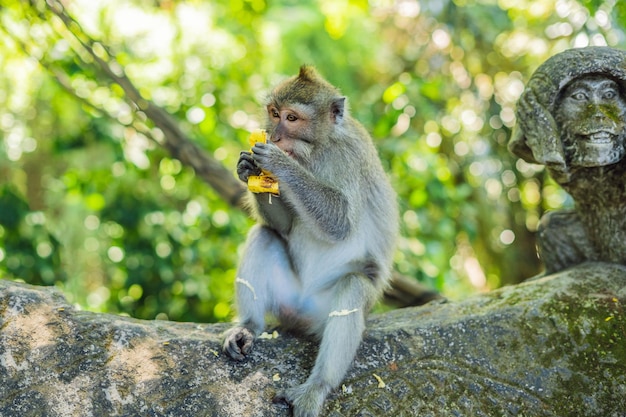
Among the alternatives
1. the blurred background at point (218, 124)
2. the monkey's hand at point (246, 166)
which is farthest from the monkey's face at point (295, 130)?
the blurred background at point (218, 124)

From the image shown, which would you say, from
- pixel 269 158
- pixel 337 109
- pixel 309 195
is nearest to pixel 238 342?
pixel 309 195

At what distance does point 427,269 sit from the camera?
23.2 ft

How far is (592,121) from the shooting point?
144 inches

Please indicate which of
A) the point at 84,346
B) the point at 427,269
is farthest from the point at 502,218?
the point at 84,346

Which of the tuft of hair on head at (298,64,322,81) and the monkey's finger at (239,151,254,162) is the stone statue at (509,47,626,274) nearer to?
the tuft of hair on head at (298,64,322,81)

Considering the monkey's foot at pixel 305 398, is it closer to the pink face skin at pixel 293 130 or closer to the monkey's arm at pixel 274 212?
the monkey's arm at pixel 274 212

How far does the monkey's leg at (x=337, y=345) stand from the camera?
10.7ft

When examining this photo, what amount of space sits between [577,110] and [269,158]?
1.82 metres

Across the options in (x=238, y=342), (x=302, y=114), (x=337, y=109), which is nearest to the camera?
(x=238, y=342)

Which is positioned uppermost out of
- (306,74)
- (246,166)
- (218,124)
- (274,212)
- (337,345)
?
(306,74)

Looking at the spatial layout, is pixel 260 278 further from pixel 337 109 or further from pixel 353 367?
pixel 337 109

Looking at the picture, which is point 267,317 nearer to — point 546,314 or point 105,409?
point 105,409

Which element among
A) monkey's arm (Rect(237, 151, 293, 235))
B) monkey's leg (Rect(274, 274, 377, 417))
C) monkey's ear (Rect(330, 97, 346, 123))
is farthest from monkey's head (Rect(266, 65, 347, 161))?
monkey's leg (Rect(274, 274, 377, 417))

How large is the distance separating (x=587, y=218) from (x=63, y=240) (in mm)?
5914
